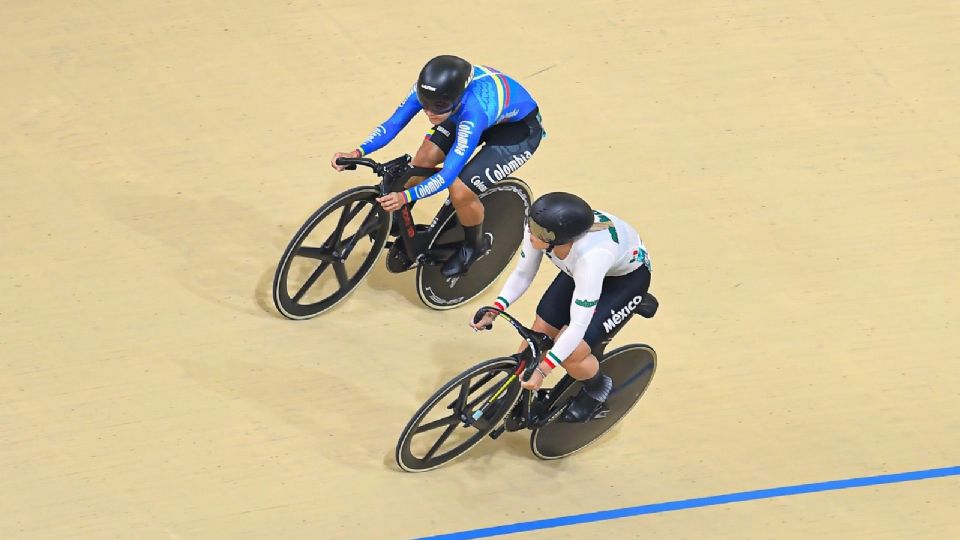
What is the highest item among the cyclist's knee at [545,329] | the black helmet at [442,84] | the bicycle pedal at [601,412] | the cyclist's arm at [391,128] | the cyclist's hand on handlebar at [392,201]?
the black helmet at [442,84]

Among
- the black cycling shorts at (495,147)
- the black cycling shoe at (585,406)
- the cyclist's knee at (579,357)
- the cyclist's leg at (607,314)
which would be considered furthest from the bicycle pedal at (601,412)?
the black cycling shorts at (495,147)

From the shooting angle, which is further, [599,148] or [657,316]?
[599,148]

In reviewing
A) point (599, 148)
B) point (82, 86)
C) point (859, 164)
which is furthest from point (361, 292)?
point (859, 164)

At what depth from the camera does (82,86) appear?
26.2 feet

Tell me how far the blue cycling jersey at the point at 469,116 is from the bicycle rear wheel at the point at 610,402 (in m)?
1.03

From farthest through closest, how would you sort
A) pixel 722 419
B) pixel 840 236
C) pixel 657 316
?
pixel 840 236 → pixel 657 316 → pixel 722 419

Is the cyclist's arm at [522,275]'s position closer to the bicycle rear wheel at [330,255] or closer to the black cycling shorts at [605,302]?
the black cycling shorts at [605,302]

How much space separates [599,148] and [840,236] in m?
1.35

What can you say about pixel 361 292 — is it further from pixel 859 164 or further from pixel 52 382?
pixel 859 164

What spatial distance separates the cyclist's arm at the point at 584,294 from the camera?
5.37m

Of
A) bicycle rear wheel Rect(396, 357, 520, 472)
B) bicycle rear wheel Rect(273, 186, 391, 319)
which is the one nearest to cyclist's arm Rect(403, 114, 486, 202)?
bicycle rear wheel Rect(273, 186, 391, 319)

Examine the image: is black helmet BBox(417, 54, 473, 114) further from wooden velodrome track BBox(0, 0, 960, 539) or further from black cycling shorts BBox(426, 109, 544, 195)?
wooden velodrome track BBox(0, 0, 960, 539)

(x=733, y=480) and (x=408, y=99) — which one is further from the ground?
(x=408, y=99)

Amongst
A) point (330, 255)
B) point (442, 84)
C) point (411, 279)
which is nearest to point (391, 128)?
point (442, 84)
